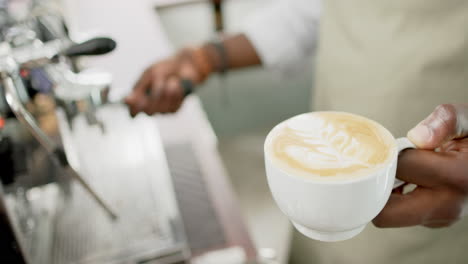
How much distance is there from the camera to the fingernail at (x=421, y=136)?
14.3 inches

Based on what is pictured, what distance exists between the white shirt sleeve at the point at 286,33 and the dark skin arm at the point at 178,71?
0.10ft

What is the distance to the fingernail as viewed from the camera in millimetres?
364

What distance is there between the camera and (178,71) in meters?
0.91

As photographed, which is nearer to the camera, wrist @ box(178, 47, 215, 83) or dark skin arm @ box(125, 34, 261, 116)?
dark skin arm @ box(125, 34, 261, 116)

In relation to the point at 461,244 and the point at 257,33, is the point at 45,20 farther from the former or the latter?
the point at 461,244

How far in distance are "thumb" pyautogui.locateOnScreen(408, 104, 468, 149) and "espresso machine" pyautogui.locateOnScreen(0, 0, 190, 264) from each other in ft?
Result: 1.19

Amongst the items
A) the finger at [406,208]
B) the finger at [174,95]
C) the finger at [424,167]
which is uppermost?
the finger at [424,167]

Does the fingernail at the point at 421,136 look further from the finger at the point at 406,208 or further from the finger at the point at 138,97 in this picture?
the finger at the point at 138,97

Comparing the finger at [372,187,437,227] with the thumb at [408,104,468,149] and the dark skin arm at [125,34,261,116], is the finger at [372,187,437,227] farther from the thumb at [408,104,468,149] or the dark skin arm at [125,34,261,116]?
the dark skin arm at [125,34,261,116]

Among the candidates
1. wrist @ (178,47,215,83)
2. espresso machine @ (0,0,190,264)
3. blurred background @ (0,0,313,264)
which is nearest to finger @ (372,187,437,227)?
blurred background @ (0,0,313,264)

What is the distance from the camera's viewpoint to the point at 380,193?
1.14 ft

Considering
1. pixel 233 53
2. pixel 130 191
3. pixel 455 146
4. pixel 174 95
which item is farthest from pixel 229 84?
pixel 455 146

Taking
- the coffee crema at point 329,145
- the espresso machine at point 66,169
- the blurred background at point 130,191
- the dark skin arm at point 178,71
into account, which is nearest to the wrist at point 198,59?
the dark skin arm at point 178,71

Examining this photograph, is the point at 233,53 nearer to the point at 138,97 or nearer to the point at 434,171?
the point at 138,97
